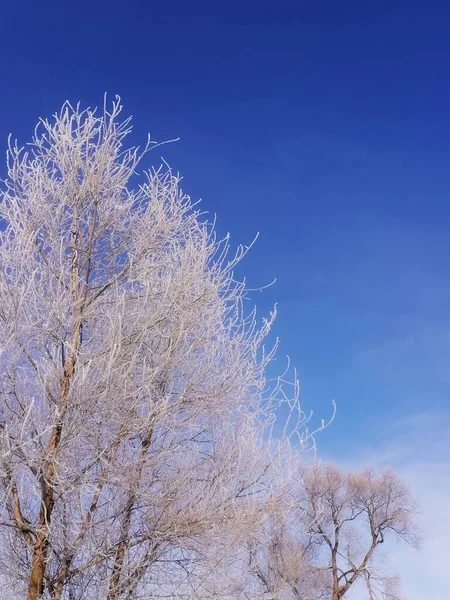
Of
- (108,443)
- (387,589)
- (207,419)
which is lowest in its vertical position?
(108,443)

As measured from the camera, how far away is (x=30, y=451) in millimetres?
5703

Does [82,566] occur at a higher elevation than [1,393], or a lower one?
lower

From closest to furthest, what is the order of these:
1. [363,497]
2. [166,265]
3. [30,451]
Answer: [30,451], [166,265], [363,497]

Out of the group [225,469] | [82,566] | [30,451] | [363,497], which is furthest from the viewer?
[363,497]

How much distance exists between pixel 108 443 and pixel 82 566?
1190 mm

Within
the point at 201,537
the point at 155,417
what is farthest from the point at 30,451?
the point at 201,537

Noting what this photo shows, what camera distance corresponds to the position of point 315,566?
23906 mm

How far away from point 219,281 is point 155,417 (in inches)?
76.2

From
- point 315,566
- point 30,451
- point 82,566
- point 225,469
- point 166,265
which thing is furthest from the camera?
point 315,566

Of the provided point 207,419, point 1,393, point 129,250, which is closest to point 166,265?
A: point 129,250

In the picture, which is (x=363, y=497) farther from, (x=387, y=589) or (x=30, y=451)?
(x=30, y=451)

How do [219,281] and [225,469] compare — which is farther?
[219,281]

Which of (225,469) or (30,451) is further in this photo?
(225,469)

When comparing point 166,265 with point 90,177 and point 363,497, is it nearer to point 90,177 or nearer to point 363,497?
point 90,177
